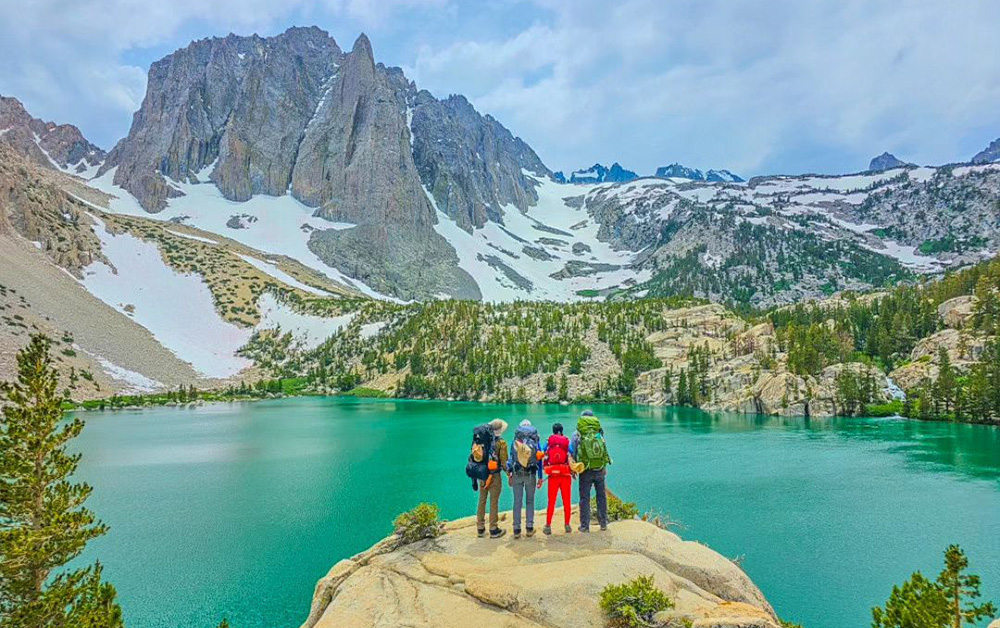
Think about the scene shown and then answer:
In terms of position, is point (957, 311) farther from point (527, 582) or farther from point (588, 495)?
point (527, 582)

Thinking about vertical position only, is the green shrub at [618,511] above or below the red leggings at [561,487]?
below

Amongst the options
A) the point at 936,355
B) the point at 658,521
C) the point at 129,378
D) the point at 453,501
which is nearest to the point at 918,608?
the point at 658,521

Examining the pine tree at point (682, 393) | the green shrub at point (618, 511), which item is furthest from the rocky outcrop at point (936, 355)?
the green shrub at point (618, 511)

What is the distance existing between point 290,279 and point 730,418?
126577 mm

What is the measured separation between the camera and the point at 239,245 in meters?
175

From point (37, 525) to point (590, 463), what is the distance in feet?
34.9

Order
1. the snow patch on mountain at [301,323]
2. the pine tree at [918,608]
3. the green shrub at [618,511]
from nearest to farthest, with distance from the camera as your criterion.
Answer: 1. the pine tree at [918,608]
2. the green shrub at [618,511]
3. the snow patch on mountain at [301,323]

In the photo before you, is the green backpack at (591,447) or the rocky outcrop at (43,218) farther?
the rocky outcrop at (43,218)

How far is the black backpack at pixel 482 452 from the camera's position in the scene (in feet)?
38.9

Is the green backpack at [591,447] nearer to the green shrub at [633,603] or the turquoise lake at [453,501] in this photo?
the green shrub at [633,603]

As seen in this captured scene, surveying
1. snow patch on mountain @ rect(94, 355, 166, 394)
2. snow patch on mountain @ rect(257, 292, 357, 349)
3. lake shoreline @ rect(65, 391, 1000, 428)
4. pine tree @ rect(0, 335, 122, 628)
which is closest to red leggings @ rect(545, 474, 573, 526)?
pine tree @ rect(0, 335, 122, 628)

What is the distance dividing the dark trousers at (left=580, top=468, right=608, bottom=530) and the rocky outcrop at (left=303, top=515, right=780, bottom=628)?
0.32 m

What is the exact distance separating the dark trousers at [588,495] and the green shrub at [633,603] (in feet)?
9.87

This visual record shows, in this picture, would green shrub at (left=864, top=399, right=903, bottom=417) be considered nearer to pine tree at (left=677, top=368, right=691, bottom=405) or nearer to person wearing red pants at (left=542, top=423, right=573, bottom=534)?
pine tree at (left=677, top=368, right=691, bottom=405)
